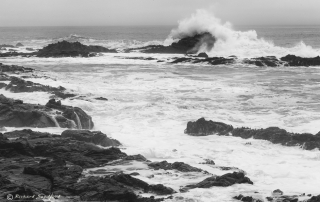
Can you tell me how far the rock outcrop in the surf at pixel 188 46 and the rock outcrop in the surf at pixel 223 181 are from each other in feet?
138

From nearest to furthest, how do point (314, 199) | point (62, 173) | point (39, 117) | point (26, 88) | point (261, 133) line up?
point (314, 199) → point (62, 173) → point (261, 133) → point (39, 117) → point (26, 88)

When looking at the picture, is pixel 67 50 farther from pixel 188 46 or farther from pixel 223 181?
pixel 223 181

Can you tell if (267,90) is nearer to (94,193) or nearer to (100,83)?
(100,83)

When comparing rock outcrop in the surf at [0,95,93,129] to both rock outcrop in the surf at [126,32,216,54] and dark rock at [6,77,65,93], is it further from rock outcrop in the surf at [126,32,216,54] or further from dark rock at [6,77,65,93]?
rock outcrop in the surf at [126,32,216,54]

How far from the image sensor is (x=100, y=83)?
26.1m

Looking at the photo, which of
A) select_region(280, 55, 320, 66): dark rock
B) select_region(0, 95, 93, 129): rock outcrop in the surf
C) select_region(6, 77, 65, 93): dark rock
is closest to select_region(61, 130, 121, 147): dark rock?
select_region(0, 95, 93, 129): rock outcrop in the surf

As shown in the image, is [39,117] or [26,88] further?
[26,88]

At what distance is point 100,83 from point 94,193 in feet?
59.6

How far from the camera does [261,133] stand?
1402 centimetres

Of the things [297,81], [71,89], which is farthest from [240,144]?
[297,81]

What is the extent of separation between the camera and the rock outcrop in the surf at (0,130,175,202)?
27.1 feet

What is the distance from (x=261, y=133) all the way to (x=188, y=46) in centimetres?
3886

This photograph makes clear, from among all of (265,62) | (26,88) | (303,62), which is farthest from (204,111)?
(303,62)

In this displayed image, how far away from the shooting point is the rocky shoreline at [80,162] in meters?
8.41
